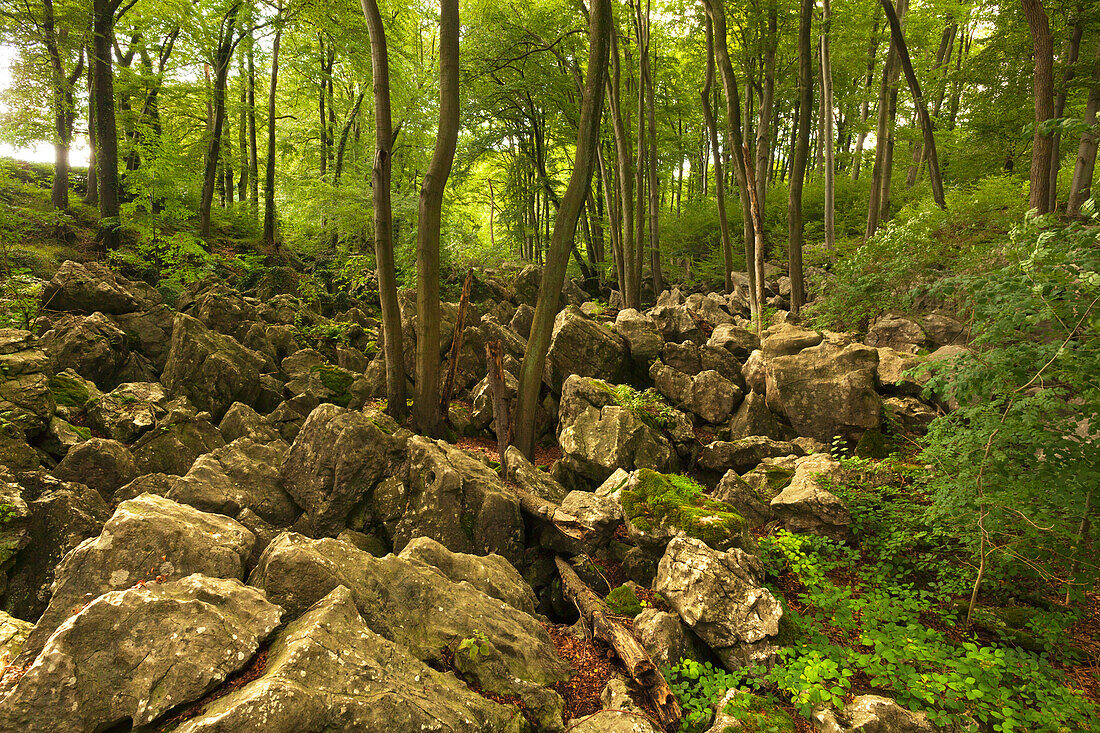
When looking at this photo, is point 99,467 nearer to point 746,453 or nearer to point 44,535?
point 44,535

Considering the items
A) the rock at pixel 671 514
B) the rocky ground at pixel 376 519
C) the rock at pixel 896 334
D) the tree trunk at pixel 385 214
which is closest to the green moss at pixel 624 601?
the rocky ground at pixel 376 519

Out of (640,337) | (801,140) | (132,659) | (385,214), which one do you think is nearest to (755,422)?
(640,337)

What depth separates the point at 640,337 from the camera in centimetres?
1111

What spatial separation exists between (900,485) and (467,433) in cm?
708

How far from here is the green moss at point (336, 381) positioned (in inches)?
373

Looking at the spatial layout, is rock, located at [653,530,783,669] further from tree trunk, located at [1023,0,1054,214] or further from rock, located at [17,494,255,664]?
tree trunk, located at [1023,0,1054,214]

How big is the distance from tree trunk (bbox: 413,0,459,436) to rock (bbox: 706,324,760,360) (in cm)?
645

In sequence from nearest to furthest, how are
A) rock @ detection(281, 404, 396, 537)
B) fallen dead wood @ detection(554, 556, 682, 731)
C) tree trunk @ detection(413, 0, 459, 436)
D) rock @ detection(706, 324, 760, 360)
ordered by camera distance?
1. fallen dead wood @ detection(554, 556, 682, 731)
2. rock @ detection(281, 404, 396, 537)
3. tree trunk @ detection(413, 0, 459, 436)
4. rock @ detection(706, 324, 760, 360)

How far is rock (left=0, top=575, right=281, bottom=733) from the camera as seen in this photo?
220cm

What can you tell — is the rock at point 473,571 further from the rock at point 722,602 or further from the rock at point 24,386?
the rock at point 24,386

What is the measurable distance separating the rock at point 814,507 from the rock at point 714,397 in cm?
317

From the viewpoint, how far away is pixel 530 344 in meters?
8.36

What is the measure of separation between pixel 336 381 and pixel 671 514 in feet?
24.0

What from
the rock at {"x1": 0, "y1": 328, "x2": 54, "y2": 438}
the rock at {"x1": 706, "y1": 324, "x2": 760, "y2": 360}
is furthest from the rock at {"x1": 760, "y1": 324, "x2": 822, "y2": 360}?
the rock at {"x1": 0, "y1": 328, "x2": 54, "y2": 438}
